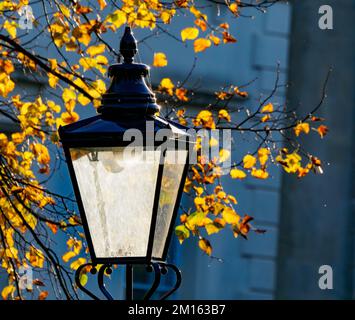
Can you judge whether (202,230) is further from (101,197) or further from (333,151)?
(101,197)

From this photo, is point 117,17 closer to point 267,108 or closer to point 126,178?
point 267,108

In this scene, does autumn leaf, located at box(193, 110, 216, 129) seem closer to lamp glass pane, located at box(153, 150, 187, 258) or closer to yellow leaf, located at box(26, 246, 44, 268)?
yellow leaf, located at box(26, 246, 44, 268)

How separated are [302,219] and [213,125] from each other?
19.2 feet

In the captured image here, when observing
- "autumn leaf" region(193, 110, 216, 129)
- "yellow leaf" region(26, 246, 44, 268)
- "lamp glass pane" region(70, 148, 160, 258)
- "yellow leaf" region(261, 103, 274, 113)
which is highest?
"yellow leaf" region(261, 103, 274, 113)

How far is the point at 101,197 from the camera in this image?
705cm

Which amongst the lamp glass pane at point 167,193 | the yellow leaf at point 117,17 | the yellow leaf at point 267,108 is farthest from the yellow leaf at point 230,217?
the lamp glass pane at point 167,193

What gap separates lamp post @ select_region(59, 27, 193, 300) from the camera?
275 inches

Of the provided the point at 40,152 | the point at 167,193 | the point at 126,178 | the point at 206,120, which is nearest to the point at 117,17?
the point at 206,120

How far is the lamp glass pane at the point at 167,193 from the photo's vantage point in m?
7.09

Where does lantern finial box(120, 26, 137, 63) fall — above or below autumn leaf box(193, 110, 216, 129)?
above

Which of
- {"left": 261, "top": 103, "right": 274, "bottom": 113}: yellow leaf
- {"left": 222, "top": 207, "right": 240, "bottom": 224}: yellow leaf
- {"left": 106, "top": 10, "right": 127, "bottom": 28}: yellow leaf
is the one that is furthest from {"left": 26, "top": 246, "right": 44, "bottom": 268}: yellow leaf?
{"left": 261, "top": 103, "right": 274, "bottom": 113}: yellow leaf

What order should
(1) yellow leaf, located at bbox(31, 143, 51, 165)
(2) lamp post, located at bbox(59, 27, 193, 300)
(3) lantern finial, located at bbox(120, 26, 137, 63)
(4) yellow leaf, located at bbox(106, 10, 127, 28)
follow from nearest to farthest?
(2) lamp post, located at bbox(59, 27, 193, 300), (3) lantern finial, located at bbox(120, 26, 137, 63), (4) yellow leaf, located at bbox(106, 10, 127, 28), (1) yellow leaf, located at bbox(31, 143, 51, 165)

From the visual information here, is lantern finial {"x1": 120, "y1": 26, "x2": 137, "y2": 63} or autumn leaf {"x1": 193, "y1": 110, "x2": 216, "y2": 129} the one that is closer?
lantern finial {"x1": 120, "y1": 26, "x2": 137, "y2": 63}

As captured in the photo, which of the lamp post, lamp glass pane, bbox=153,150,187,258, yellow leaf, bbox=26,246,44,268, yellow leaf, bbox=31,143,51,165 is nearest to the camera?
the lamp post
